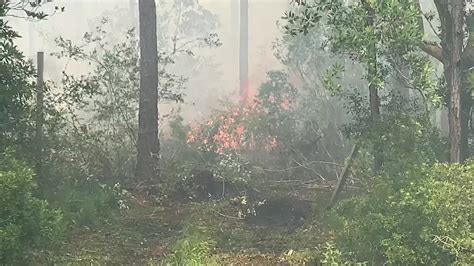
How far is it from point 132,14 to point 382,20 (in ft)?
84.6

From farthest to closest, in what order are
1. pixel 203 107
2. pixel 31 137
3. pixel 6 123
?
pixel 203 107 → pixel 31 137 → pixel 6 123

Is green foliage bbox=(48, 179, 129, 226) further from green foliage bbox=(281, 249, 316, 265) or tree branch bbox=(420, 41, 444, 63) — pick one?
tree branch bbox=(420, 41, 444, 63)

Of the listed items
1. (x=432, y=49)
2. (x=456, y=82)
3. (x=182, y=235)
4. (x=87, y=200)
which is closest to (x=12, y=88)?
(x=87, y=200)

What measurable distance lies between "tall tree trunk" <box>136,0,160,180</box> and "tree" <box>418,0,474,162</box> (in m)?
4.87

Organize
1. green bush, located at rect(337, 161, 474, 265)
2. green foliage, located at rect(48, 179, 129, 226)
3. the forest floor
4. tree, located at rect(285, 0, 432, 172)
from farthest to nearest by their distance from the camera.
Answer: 1. green foliage, located at rect(48, 179, 129, 226)
2. tree, located at rect(285, 0, 432, 172)
3. the forest floor
4. green bush, located at rect(337, 161, 474, 265)

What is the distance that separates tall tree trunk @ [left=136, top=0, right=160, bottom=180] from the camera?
36.3 ft

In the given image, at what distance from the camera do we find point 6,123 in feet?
23.5

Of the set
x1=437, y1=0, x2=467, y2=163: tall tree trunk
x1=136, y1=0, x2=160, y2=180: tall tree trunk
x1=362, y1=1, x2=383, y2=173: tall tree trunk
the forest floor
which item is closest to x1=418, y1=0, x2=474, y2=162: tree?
x1=437, y1=0, x2=467, y2=163: tall tree trunk

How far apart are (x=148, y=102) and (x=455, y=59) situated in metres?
5.56

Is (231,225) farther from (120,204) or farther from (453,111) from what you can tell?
(453,111)

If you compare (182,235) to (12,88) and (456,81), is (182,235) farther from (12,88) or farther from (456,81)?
(456,81)

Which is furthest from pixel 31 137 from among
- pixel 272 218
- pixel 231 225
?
pixel 272 218

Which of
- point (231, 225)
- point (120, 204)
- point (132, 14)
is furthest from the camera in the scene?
point (132, 14)

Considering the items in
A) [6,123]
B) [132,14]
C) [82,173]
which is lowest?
[82,173]
